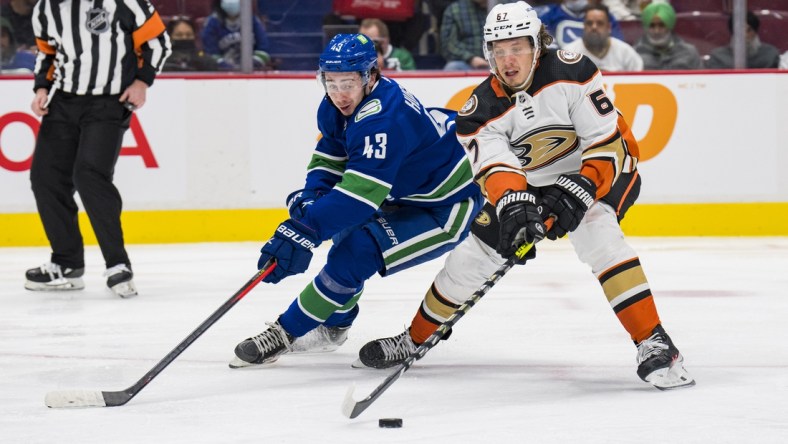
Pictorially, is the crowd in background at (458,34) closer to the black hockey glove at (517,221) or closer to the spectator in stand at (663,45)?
the spectator in stand at (663,45)

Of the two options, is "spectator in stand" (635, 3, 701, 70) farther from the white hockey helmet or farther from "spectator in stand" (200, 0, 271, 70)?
the white hockey helmet

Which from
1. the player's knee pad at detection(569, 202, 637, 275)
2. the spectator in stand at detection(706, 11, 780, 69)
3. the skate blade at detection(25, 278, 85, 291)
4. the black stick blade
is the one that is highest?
the player's knee pad at detection(569, 202, 637, 275)

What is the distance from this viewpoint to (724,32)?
5980 mm

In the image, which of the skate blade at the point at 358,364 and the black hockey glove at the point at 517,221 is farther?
the skate blade at the point at 358,364

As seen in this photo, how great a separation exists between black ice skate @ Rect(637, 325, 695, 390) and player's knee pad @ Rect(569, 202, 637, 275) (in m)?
0.19

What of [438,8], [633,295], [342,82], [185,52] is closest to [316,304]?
[342,82]

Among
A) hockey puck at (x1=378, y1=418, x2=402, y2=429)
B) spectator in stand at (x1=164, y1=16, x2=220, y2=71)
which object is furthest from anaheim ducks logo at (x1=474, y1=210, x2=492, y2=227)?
spectator in stand at (x1=164, y1=16, x2=220, y2=71)

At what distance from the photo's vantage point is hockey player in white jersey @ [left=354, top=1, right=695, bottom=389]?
2725mm

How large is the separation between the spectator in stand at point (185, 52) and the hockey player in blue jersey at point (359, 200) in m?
2.81

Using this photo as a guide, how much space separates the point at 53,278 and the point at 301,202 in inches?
72.8

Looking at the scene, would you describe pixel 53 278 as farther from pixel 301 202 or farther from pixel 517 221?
pixel 517 221

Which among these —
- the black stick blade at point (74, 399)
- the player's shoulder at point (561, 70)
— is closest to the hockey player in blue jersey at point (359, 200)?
the player's shoulder at point (561, 70)

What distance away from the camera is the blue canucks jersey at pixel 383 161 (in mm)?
2881

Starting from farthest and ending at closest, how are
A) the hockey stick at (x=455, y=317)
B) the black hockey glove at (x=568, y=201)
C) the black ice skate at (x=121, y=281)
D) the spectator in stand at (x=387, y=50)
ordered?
the spectator in stand at (x=387, y=50) → the black ice skate at (x=121, y=281) → the black hockey glove at (x=568, y=201) → the hockey stick at (x=455, y=317)
